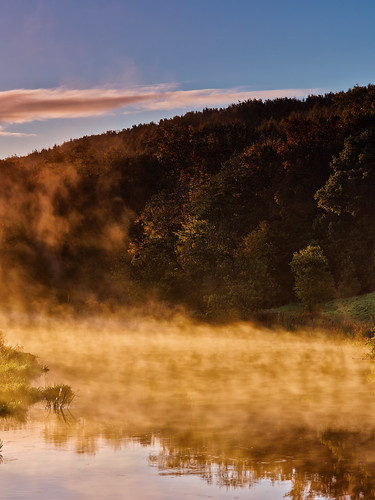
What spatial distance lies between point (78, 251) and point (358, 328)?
4489 centimetres

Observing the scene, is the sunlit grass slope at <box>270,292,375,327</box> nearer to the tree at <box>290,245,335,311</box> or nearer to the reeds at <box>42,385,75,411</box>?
the tree at <box>290,245,335,311</box>

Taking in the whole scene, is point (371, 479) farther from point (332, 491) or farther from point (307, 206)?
point (307, 206)

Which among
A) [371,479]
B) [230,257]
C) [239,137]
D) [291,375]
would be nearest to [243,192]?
[230,257]

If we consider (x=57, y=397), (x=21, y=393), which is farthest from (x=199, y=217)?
(x=21, y=393)

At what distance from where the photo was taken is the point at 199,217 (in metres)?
77.1

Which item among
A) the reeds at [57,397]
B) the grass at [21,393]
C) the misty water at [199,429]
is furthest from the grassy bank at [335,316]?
the reeds at [57,397]

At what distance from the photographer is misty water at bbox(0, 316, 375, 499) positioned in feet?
55.3

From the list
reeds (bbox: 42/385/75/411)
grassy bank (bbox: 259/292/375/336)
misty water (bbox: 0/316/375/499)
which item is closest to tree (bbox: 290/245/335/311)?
grassy bank (bbox: 259/292/375/336)

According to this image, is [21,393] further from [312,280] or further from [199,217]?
[199,217]

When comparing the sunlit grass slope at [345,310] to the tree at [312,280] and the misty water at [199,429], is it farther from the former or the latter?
the misty water at [199,429]

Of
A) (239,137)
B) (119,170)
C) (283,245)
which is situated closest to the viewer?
(283,245)

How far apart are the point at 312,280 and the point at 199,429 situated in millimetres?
42060

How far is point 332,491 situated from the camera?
16.6 meters

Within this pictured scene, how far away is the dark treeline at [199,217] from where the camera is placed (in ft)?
227
